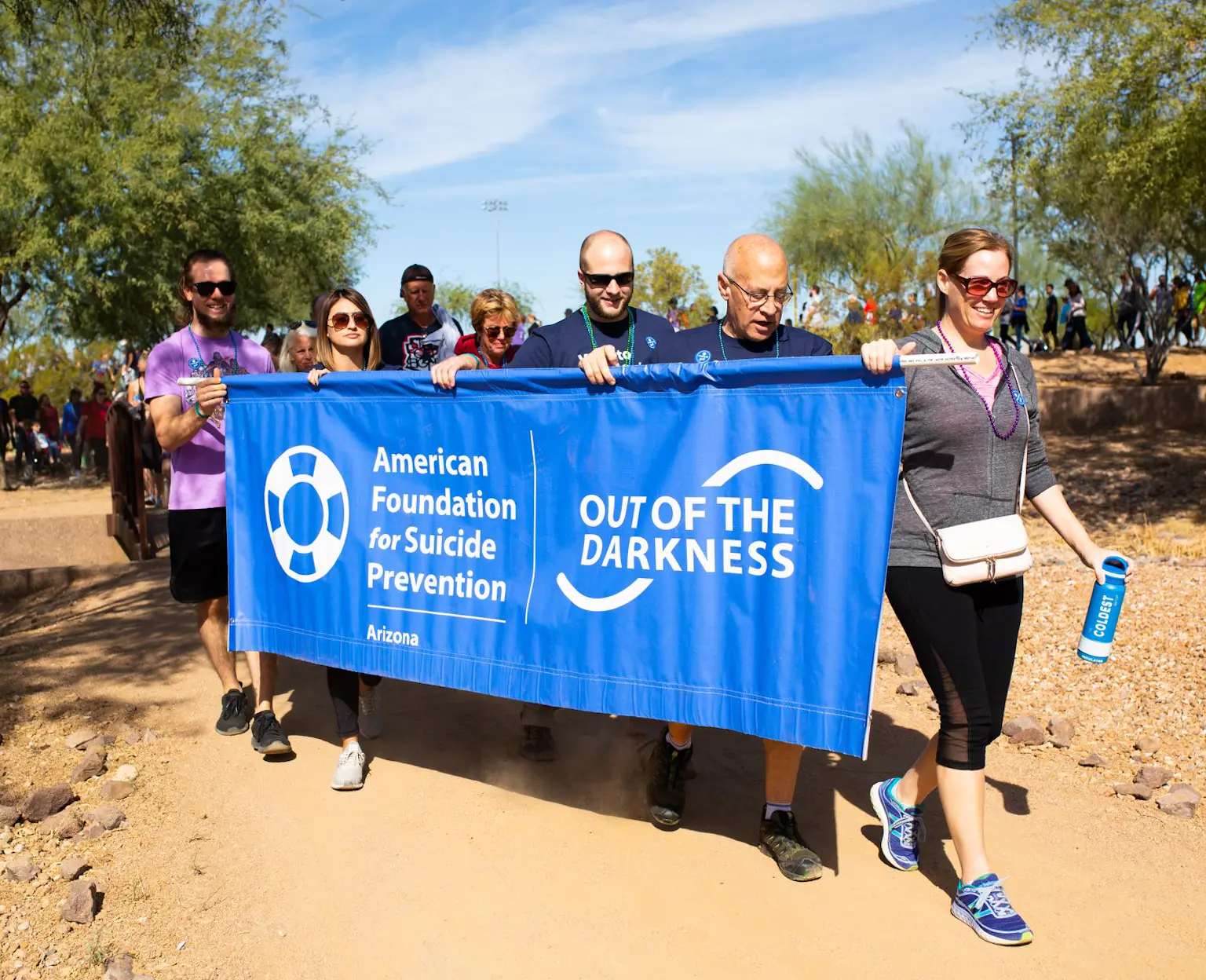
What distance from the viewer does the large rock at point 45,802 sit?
4281 mm

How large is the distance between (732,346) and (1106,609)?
1.54m

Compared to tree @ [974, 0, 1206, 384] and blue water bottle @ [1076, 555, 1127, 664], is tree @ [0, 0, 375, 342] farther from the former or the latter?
blue water bottle @ [1076, 555, 1127, 664]

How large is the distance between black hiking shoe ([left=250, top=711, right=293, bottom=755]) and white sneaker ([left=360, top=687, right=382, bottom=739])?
0.37 metres

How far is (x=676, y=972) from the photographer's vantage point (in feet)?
10.8

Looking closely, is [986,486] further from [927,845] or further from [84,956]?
[84,956]

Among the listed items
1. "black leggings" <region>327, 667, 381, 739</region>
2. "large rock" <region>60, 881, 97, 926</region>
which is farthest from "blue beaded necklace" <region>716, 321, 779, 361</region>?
"large rock" <region>60, 881, 97, 926</region>

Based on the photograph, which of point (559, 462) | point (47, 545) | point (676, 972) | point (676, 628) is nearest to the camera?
point (676, 972)

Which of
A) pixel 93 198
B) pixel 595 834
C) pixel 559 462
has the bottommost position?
pixel 595 834

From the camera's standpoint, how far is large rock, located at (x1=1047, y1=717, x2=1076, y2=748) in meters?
5.16

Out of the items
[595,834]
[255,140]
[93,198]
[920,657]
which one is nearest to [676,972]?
[595,834]

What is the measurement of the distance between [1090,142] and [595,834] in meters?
13.8

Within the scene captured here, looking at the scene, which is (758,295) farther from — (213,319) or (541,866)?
(213,319)

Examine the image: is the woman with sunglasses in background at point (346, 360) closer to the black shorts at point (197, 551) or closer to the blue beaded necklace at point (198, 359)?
the blue beaded necklace at point (198, 359)

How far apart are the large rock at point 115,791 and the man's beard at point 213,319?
2.10 m
